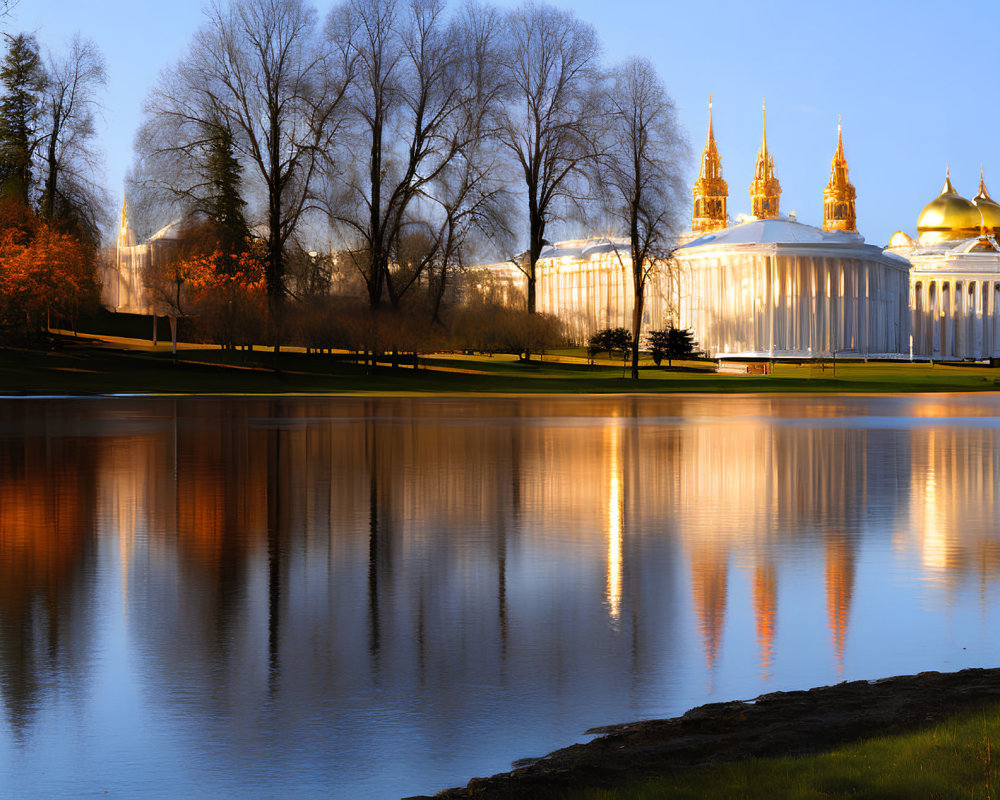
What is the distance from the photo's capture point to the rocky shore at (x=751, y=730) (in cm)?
564

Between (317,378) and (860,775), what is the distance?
5666 centimetres

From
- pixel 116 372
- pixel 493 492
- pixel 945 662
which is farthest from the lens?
pixel 116 372

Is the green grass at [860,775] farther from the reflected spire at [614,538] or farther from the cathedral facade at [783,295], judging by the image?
the cathedral facade at [783,295]

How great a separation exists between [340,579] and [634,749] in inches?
210

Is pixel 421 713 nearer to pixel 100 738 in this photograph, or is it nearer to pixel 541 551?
pixel 100 738

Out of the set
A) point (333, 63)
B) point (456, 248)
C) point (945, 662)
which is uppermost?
point (333, 63)

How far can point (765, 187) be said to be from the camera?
155875mm

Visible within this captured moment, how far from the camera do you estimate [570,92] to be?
6619cm

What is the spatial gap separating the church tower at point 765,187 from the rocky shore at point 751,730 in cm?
15326

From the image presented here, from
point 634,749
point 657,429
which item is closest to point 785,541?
point 634,749

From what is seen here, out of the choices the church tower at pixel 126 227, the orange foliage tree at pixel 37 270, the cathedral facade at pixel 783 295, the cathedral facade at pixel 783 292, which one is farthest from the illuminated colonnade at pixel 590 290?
the orange foliage tree at pixel 37 270

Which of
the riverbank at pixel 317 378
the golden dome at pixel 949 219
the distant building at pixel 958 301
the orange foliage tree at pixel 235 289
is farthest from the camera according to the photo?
the golden dome at pixel 949 219

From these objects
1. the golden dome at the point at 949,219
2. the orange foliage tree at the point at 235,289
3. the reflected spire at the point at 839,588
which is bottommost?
the reflected spire at the point at 839,588

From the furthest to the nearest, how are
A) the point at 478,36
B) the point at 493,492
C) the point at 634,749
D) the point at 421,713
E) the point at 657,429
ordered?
1. the point at 478,36
2. the point at 657,429
3. the point at 493,492
4. the point at 421,713
5. the point at 634,749
